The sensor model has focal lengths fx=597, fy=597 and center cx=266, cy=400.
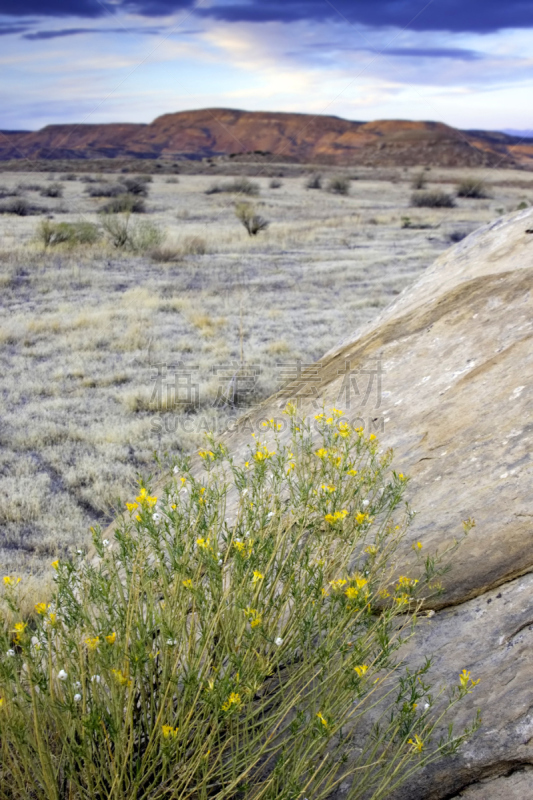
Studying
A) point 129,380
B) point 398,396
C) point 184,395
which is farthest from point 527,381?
point 129,380

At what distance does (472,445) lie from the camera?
2.70 meters

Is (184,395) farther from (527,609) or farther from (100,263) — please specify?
(100,263)

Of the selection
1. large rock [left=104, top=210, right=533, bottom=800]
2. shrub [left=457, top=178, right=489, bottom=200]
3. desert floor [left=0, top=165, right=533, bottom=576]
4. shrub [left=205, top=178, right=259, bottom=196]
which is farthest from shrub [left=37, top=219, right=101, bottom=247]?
shrub [left=457, top=178, right=489, bottom=200]

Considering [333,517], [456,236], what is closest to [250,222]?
[456,236]

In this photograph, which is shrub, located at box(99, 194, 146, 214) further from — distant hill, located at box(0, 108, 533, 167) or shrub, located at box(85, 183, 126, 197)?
distant hill, located at box(0, 108, 533, 167)

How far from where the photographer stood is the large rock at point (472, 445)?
72.2 inches

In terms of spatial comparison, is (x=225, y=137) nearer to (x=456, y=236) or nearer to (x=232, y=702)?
(x=456, y=236)

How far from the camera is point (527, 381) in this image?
284 centimetres

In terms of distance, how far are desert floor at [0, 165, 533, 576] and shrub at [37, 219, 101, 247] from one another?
0.33 meters

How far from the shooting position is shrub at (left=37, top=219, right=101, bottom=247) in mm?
13977

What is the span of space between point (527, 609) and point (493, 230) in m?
3.51

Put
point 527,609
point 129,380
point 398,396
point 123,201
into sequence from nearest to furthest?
point 527,609
point 398,396
point 129,380
point 123,201

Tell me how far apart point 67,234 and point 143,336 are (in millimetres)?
7164

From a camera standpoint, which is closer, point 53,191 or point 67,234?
point 67,234
